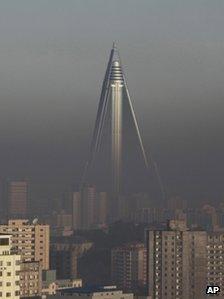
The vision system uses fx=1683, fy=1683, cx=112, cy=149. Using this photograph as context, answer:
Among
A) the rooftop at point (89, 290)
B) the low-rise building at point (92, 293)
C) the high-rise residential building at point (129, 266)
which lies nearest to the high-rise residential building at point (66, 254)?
the high-rise residential building at point (129, 266)

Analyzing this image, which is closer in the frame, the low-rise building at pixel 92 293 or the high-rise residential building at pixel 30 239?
the low-rise building at pixel 92 293

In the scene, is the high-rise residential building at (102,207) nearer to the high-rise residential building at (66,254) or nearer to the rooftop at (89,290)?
the high-rise residential building at (66,254)

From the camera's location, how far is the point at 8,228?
18969 mm

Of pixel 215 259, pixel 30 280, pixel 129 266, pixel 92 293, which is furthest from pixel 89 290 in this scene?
pixel 129 266

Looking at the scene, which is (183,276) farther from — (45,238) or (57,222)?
(57,222)

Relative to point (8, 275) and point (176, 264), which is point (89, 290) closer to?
point (176, 264)

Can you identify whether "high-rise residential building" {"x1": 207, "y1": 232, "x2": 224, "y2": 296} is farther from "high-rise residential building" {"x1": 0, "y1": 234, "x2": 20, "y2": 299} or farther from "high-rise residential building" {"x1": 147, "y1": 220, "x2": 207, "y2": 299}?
"high-rise residential building" {"x1": 0, "y1": 234, "x2": 20, "y2": 299}

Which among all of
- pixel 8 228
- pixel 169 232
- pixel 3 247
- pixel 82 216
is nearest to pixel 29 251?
pixel 8 228

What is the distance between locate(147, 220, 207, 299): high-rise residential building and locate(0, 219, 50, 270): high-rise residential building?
1.43 m

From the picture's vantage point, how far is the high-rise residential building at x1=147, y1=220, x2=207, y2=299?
54.4 ft

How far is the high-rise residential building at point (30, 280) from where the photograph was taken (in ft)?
51.3

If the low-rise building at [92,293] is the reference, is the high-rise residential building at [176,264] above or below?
above

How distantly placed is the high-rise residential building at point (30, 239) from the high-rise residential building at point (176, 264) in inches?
56.4

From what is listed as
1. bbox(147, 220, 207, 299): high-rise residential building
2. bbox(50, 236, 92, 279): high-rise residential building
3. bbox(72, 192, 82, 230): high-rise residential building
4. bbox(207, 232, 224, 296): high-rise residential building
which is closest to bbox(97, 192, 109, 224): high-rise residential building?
bbox(72, 192, 82, 230): high-rise residential building
